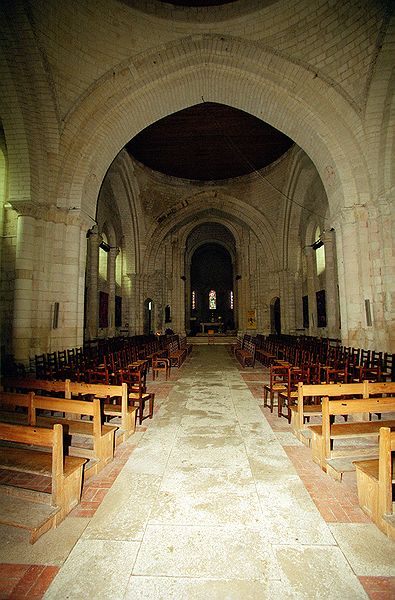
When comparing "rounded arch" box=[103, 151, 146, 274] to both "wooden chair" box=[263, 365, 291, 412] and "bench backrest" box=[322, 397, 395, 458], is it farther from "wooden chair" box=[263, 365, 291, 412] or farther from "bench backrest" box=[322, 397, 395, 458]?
"bench backrest" box=[322, 397, 395, 458]

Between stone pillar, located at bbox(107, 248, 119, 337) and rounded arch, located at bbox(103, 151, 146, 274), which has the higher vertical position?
rounded arch, located at bbox(103, 151, 146, 274)

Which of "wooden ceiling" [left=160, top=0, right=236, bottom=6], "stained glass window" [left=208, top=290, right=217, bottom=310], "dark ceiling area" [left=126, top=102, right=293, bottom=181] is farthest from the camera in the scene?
"stained glass window" [left=208, top=290, right=217, bottom=310]

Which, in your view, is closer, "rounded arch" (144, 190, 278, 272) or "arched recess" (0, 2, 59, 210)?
"arched recess" (0, 2, 59, 210)

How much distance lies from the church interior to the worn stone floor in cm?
2

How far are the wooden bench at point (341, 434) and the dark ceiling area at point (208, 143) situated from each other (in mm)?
15380

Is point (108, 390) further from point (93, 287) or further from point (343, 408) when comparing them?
point (93, 287)

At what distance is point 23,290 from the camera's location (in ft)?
28.2

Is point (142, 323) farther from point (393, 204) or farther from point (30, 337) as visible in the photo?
point (393, 204)

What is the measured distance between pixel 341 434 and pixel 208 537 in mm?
1863

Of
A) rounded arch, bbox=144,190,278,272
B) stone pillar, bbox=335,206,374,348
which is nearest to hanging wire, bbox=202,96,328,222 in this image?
rounded arch, bbox=144,190,278,272

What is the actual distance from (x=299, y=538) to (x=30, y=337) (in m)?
8.63

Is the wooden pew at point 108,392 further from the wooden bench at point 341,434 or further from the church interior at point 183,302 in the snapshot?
the wooden bench at point 341,434

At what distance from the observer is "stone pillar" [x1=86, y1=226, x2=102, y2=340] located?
15.3 m

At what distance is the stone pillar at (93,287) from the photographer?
50.3ft
